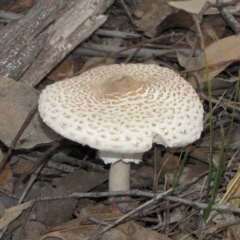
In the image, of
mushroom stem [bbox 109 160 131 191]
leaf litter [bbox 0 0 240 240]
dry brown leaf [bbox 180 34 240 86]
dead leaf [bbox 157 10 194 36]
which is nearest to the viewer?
leaf litter [bbox 0 0 240 240]

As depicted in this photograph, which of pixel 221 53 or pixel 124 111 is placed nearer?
pixel 124 111

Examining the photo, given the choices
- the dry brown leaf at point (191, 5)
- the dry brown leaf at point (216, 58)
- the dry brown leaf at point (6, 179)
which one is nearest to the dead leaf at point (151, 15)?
the dry brown leaf at point (191, 5)

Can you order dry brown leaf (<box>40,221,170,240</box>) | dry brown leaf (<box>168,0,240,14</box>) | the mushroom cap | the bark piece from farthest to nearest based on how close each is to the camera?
dry brown leaf (<box>168,0,240,14</box>) < the bark piece < dry brown leaf (<box>40,221,170,240</box>) < the mushroom cap

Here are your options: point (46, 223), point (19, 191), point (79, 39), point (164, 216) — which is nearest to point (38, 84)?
point (79, 39)

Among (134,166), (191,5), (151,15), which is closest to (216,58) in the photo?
(191,5)

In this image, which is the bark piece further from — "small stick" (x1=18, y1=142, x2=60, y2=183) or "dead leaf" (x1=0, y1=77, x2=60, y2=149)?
"small stick" (x1=18, y1=142, x2=60, y2=183)

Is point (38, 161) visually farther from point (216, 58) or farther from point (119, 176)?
point (216, 58)

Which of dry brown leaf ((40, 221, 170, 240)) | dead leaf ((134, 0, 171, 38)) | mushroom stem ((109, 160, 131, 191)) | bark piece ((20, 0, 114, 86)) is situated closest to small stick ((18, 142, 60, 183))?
mushroom stem ((109, 160, 131, 191))
